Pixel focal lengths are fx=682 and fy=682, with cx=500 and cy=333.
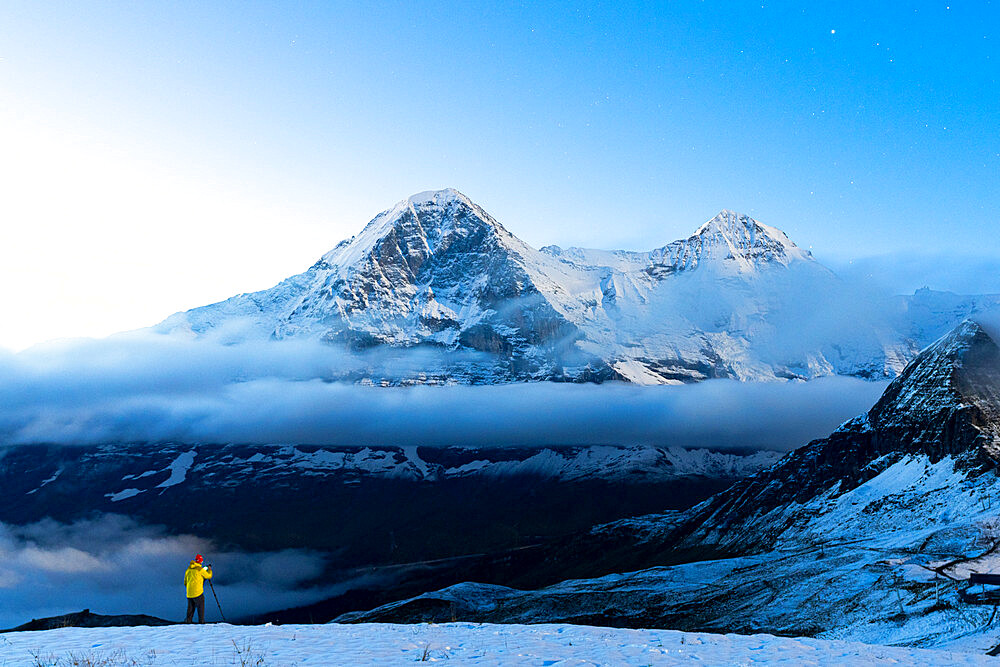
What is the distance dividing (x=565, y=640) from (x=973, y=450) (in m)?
151

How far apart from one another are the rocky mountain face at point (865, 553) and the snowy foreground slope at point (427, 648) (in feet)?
42.9

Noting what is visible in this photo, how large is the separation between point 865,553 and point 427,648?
10239 centimetres

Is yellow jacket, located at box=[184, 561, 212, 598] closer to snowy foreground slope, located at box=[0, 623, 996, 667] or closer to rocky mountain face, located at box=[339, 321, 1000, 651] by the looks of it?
snowy foreground slope, located at box=[0, 623, 996, 667]

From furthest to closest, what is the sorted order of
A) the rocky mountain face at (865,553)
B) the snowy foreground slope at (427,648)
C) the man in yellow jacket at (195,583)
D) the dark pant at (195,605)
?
the rocky mountain face at (865,553) < the man in yellow jacket at (195,583) < the dark pant at (195,605) < the snowy foreground slope at (427,648)

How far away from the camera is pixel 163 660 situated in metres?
18.8

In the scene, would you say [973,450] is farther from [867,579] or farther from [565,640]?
[565,640]

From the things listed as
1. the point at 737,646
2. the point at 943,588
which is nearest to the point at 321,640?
the point at 737,646

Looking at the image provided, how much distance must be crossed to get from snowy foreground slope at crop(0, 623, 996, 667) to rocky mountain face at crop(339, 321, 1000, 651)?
42.9ft

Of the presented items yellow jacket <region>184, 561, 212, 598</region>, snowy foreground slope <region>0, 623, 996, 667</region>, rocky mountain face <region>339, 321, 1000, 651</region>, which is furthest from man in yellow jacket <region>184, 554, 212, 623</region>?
rocky mountain face <region>339, 321, 1000, 651</region>

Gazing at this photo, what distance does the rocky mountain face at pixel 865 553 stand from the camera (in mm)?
69375

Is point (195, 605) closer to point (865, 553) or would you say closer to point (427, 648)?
point (427, 648)

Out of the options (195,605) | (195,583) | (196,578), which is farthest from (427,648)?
(195,605)

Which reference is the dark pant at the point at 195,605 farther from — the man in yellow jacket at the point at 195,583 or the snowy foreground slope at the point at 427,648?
the snowy foreground slope at the point at 427,648

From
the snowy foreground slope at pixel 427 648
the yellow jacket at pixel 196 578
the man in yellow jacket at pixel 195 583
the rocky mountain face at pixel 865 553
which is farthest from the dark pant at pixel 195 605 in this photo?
the rocky mountain face at pixel 865 553
